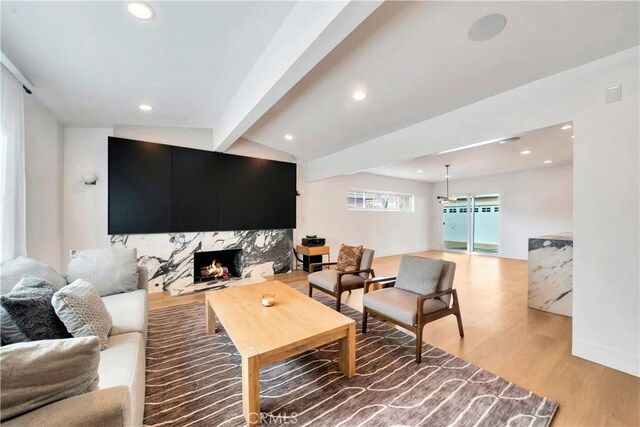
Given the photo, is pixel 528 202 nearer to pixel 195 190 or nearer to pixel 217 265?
pixel 217 265

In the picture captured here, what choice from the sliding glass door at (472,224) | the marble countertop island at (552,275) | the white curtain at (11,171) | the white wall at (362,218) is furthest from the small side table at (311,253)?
the sliding glass door at (472,224)

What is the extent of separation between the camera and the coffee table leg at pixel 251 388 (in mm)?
1544

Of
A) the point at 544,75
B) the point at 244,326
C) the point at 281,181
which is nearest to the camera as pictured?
the point at 244,326

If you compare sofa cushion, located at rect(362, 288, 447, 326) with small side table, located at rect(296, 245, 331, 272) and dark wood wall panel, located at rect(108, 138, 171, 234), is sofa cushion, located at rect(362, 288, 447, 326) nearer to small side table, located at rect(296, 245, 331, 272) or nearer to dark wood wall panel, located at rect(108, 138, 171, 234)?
small side table, located at rect(296, 245, 331, 272)

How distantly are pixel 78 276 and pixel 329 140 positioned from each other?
3.77 meters

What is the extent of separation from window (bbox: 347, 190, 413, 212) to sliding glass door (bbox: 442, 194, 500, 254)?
5.14ft

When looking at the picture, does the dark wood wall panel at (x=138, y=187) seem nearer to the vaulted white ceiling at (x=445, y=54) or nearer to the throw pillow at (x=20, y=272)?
the throw pillow at (x=20, y=272)

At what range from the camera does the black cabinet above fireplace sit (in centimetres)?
390

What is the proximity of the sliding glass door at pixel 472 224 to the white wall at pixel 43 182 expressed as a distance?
9.77m

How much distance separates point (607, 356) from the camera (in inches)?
83.7

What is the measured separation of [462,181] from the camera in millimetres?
8258

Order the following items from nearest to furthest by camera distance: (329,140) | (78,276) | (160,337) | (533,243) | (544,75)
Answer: (544,75), (78,276), (160,337), (533,243), (329,140)

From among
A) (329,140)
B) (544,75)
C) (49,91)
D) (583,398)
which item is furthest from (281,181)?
(583,398)

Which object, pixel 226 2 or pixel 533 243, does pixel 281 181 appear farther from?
pixel 533 243
